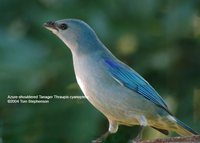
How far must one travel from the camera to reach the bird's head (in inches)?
77.3

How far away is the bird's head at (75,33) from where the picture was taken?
6.44 feet

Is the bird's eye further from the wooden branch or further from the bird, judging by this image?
the wooden branch

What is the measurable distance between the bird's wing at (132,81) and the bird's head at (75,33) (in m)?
0.08

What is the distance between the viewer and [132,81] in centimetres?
204

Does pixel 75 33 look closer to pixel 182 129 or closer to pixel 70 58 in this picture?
pixel 70 58

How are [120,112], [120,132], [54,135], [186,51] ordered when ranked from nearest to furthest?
[120,112]
[120,132]
[54,135]
[186,51]

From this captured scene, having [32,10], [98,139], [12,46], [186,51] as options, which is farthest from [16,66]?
[186,51]

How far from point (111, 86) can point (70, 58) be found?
0.31 metres

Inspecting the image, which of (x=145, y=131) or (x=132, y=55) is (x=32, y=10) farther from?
(x=145, y=131)

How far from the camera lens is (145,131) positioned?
2.14m

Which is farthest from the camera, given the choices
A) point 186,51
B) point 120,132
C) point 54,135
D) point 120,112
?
point 186,51

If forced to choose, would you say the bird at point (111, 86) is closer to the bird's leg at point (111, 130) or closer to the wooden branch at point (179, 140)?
the bird's leg at point (111, 130)

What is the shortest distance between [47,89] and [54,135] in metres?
0.16

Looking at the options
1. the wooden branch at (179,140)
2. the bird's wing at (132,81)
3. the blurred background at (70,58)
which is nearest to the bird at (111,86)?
the bird's wing at (132,81)
